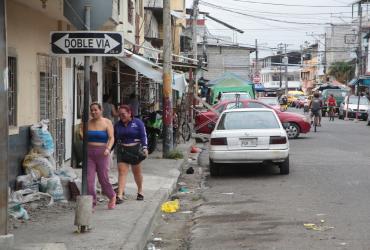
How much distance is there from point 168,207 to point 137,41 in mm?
14549

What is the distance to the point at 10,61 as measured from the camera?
990 cm

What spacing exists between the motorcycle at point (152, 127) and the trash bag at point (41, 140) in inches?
283

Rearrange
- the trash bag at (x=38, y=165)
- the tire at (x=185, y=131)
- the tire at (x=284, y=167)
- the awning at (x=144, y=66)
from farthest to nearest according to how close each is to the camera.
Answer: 1. the tire at (x=185, y=131)
2. the awning at (x=144, y=66)
3. the tire at (x=284, y=167)
4. the trash bag at (x=38, y=165)

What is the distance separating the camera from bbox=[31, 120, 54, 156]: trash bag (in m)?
10.5

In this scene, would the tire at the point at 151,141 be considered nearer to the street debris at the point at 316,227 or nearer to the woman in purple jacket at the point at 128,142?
the woman in purple jacket at the point at 128,142

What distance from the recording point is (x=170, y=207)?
10320mm

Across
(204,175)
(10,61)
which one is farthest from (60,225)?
(204,175)

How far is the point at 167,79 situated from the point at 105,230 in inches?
354

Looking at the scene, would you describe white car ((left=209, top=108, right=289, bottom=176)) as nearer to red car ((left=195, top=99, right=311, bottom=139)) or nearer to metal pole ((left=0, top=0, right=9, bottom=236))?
metal pole ((left=0, top=0, right=9, bottom=236))

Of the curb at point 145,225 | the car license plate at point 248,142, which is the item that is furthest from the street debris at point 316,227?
the car license plate at point 248,142

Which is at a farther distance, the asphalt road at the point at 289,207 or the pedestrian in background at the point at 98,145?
the pedestrian in background at the point at 98,145

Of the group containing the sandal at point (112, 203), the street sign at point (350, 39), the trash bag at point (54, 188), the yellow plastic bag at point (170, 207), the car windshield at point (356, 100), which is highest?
the street sign at point (350, 39)

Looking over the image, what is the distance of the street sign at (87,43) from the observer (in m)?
7.07

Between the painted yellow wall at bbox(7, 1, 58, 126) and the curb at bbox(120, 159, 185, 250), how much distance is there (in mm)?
2557
